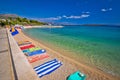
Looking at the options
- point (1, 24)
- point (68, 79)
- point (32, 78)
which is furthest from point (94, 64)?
point (1, 24)

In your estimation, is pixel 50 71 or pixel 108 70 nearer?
pixel 50 71

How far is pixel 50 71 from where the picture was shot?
510 cm

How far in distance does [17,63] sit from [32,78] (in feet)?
5.41

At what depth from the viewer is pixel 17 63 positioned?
4.41m

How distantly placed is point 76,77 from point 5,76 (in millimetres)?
3130

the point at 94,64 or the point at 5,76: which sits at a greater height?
the point at 5,76

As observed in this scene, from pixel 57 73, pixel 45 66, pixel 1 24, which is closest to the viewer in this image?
pixel 57 73

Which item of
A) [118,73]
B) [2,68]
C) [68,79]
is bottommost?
[118,73]

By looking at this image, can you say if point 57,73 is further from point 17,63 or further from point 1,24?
point 1,24

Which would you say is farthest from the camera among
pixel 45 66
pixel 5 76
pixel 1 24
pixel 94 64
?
pixel 1 24

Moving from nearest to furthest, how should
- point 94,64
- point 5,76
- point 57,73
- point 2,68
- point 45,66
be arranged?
point 5,76, point 2,68, point 57,73, point 45,66, point 94,64

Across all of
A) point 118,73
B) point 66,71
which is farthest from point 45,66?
point 118,73

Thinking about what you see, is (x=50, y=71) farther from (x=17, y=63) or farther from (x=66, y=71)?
(x=17, y=63)

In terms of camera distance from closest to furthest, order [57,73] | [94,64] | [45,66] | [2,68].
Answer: [2,68], [57,73], [45,66], [94,64]
